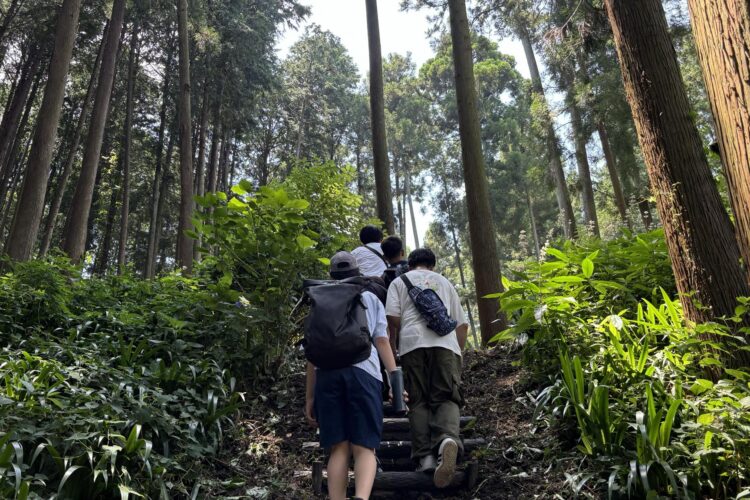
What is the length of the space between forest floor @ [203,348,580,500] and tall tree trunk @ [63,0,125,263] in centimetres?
619

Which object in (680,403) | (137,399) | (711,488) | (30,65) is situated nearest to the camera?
(711,488)

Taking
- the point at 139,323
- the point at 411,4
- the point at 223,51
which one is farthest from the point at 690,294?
the point at 223,51

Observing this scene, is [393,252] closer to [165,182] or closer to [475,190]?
[475,190]

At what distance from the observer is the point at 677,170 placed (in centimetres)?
333

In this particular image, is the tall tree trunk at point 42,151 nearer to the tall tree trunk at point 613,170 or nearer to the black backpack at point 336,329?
the black backpack at point 336,329

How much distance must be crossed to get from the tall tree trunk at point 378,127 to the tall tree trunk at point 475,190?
224 cm

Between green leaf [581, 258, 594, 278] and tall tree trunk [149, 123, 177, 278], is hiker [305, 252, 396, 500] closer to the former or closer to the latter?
green leaf [581, 258, 594, 278]

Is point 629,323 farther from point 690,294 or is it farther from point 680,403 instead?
point 680,403

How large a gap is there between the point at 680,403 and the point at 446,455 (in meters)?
1.47

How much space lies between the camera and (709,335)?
10.1ft

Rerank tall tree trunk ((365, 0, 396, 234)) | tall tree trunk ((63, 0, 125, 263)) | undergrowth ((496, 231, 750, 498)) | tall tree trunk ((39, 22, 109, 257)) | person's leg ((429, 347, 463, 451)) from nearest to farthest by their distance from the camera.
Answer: undergrowth ((496, 231, 750, 498)) → person's leg ((429, 347, 463, 451)) → tall tree trunk ((63, 0, 125, 263)) → tall tree trunk ((365, 0, 396, 234)) → tall tree trunk ((39, 22, 109, 257))

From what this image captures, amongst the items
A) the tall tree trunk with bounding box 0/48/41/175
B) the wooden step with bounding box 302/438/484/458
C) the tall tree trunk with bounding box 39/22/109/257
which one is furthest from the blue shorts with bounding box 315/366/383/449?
the tall tree trunk with bounding box 0/48/41/175

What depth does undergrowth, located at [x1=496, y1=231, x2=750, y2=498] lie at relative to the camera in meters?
2.60

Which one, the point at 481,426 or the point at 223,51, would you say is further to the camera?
the point at 223,51
